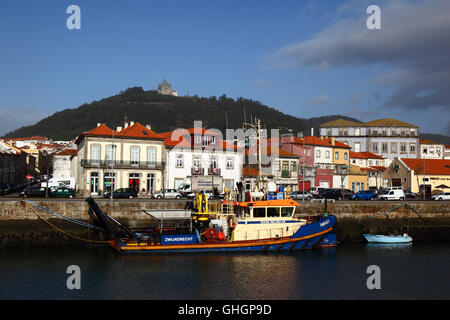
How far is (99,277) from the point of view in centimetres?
2408

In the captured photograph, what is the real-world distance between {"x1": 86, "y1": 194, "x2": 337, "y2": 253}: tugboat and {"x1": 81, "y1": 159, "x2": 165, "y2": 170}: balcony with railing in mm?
17749

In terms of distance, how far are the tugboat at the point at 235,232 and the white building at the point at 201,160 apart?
21.4 metres

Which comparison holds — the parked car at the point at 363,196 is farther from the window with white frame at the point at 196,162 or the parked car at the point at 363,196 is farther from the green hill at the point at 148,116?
the green hill at the point at 148,116

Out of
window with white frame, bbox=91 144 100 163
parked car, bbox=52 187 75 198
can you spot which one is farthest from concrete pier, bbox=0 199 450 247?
window with white frame, bbox=91 144 100 163

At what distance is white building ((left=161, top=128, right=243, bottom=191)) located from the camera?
54156mm

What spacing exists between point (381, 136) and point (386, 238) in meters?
57.9

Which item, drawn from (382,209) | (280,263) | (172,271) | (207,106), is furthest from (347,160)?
(207,106)

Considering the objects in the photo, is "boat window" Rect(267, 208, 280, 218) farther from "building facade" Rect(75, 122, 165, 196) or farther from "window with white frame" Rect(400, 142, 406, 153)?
"window with white frame" Rect(400, 142, 406, 153)

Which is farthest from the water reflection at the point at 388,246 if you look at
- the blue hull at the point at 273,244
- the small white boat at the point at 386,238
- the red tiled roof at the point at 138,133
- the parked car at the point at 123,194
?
the red tiled roof at the point at 138,133

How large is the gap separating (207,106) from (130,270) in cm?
16083

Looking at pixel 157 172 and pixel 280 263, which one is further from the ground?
pixel 157 172
